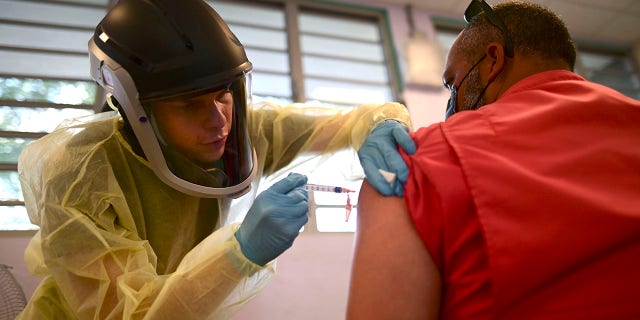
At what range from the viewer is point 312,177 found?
1.47 meters

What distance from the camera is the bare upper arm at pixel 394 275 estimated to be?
0.58 meters

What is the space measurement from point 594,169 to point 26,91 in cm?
262

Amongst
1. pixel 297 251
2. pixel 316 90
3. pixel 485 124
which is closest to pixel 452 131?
pixel 485 124

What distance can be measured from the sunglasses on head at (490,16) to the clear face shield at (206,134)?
27.4 inches

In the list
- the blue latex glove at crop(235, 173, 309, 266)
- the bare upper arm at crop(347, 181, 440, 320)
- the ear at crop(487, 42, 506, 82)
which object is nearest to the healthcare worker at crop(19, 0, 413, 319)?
the blue latex glove at crop(235, 173, 309, 266)

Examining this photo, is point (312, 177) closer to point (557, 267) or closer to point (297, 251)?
point (297, 251)

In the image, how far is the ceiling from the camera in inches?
125

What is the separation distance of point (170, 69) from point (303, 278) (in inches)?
50.7

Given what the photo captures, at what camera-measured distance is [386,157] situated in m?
0.81

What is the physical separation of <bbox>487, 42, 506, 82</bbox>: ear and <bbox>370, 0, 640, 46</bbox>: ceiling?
2.45 meters

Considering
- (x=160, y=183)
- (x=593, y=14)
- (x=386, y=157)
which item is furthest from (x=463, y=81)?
(x=593, y=14)

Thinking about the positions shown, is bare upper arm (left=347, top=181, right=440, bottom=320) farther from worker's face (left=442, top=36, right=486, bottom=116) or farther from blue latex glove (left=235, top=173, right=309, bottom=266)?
worker's face (left=442, top=36, right=486, bottom=116)

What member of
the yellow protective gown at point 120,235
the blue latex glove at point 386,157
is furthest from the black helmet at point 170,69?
the blue latex glove at point 386,157

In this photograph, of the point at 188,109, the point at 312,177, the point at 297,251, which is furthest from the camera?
the point at 297,251
